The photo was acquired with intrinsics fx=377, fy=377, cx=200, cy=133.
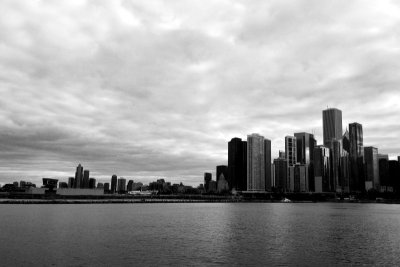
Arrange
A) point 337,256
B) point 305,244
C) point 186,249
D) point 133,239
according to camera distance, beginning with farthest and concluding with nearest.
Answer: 1. point 133,239
2. point 305,244
3. point 186,249
4. point 337,256

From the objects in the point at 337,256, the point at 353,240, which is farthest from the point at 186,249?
the point at 353,240

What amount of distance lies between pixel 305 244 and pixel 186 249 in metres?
27.0

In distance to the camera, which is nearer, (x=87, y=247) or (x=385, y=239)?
(x=87, y=247)

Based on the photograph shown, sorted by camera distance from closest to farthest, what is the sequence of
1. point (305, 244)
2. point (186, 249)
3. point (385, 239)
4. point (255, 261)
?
point (255, 261) → point (186, 249) → point (305, 244) → point (385, 239)

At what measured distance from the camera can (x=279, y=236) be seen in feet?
315

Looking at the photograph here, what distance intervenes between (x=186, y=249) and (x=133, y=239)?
1951 centimetres

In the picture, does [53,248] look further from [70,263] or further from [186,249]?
[186,249]

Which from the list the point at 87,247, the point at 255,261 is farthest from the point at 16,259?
the point at 255,261

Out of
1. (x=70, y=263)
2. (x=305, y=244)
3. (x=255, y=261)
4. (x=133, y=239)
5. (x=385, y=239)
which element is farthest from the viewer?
(x=385, y=239)

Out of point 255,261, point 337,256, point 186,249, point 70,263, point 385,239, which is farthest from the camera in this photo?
point 385,239

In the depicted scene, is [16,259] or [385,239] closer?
[16,259]

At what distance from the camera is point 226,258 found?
6444cm

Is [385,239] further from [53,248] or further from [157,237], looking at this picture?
[53,248]

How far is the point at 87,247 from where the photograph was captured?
7325 cm
